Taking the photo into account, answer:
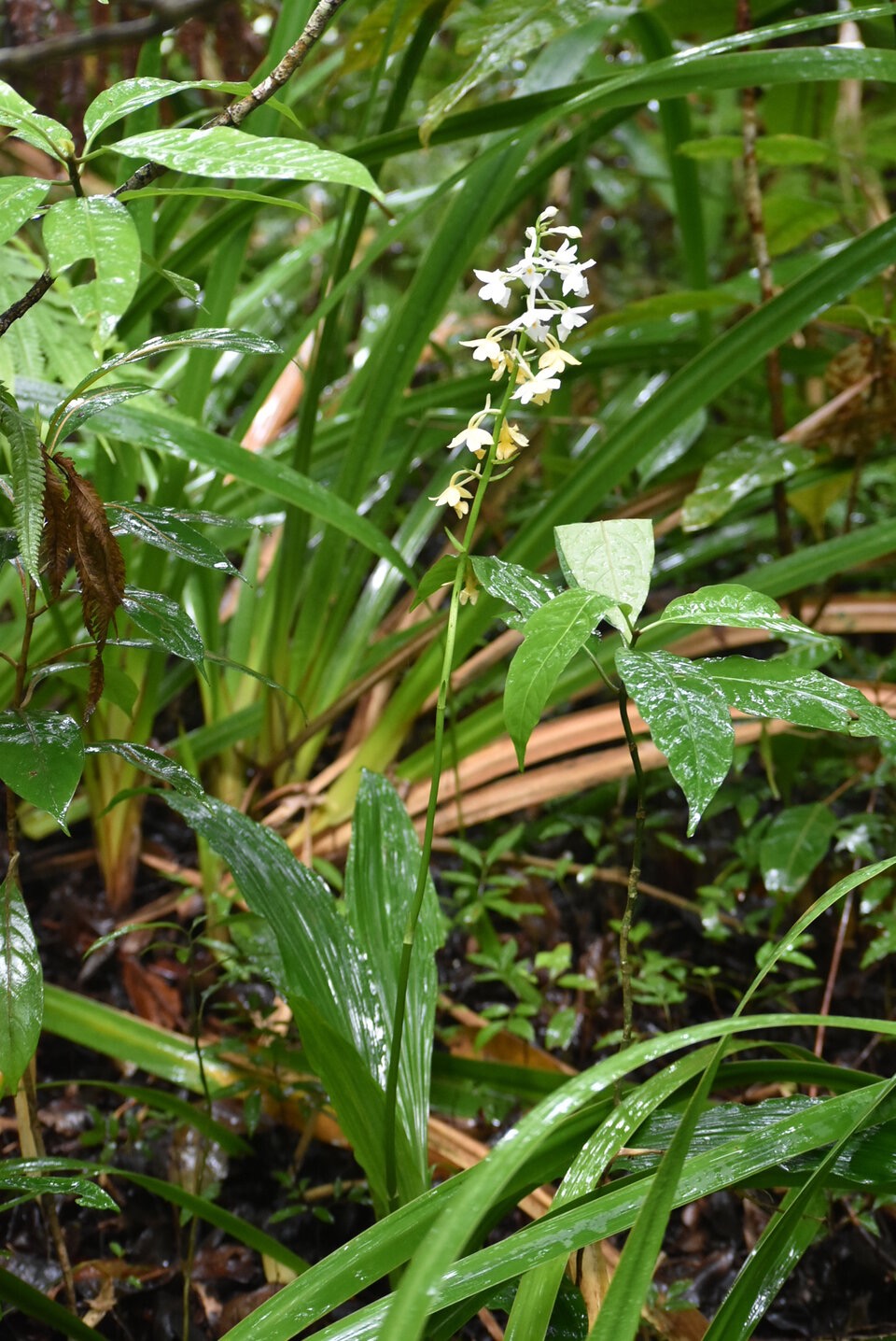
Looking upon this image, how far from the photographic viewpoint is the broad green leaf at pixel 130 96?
0.54 m

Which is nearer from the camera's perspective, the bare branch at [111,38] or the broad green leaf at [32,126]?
the bare branch at [111,38]

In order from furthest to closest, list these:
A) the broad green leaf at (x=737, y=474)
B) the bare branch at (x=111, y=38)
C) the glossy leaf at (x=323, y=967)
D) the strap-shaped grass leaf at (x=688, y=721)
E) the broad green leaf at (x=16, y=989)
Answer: the broad green leaf at (x=737, y=474) → the glossy leaf at (x=323, y=967) → the broad green leaf at (x=16, y=989) → the strap-shaped grass leaf at (x=688, y=721) → the bare branch at (x=111, y=38)

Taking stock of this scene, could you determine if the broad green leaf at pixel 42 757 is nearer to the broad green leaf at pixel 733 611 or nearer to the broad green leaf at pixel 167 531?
the broad green leaf at pixel 167 531

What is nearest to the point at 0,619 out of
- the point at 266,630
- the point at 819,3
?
the point at 266,630

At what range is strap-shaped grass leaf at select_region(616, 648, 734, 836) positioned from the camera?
0.48m

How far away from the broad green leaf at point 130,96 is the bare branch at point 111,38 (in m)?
0.19

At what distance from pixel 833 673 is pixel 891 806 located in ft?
0.95

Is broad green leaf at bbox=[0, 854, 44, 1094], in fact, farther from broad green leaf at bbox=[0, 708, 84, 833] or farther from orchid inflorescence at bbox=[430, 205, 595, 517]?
orchid inflorescence at bbox=[430, 205, 595, 517]

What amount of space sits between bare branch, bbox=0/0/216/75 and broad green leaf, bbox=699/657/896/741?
395 mm

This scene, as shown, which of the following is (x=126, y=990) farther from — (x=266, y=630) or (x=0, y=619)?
(x=0, y=619)

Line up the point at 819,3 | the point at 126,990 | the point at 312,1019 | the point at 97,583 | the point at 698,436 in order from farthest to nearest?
the point at 819,3, the point at 698,436, the point at 126,990, the point at 312,1019, the point at 97,583

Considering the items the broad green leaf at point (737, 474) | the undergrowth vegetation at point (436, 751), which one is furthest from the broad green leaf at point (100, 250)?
the broad green leaf at point (737, 474)

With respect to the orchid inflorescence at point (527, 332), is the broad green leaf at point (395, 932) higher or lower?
lower

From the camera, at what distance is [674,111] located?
1.35 metres
